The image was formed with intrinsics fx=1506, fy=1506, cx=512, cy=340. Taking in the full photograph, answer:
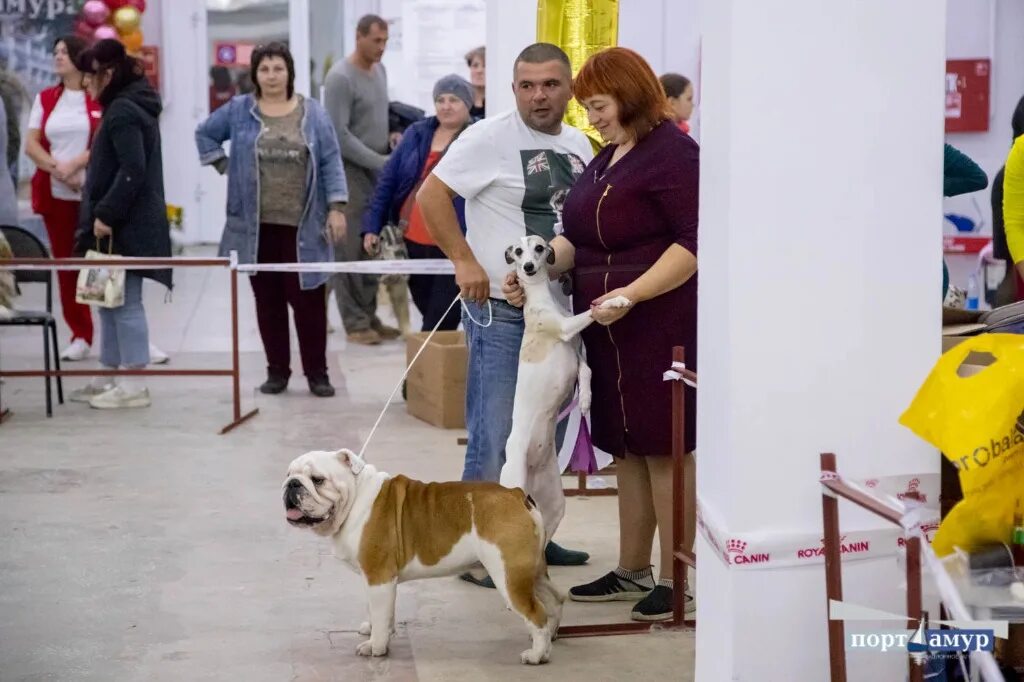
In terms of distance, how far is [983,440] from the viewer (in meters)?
2.80

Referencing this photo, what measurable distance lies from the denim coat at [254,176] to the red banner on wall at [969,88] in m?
6.04

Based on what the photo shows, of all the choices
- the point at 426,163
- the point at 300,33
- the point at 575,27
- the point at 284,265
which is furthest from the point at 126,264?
the point at 300,33

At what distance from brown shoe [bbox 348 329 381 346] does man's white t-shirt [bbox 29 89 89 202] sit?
225 cm

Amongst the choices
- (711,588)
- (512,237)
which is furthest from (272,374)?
(711,588)

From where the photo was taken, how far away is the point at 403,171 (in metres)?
8.12

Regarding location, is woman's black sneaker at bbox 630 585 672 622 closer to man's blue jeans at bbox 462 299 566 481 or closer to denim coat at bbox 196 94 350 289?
man's blue jeans at bbox 462 299 566 481

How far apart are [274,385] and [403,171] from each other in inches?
57.0

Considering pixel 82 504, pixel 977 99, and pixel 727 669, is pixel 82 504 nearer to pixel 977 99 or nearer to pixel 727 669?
pixel 727 669

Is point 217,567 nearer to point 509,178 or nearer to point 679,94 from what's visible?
point 509,178

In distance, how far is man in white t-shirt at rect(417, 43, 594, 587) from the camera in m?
4.66

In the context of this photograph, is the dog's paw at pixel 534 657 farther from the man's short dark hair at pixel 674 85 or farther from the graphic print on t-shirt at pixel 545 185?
the man's short dark hair at pixel 674 85

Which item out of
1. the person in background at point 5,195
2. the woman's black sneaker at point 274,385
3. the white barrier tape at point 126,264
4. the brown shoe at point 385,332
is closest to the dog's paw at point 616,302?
the white barrier tape at point 126,264

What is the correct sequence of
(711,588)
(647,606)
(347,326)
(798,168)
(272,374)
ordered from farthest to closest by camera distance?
(347,326) < (272,374) < (647,606) < (711,588) < (798,168)

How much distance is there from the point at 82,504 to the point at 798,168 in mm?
3958
